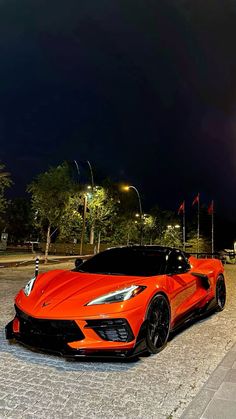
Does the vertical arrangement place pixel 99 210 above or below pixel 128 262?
above

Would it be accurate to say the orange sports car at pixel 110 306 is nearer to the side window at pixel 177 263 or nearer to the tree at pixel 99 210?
the side window at pixel 177 263

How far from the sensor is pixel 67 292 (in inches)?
184

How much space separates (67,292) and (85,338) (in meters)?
0.73

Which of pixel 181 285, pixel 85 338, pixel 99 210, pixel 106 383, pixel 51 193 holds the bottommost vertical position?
pixel 106 383

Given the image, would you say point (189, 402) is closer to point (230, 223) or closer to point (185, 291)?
point (185, 291)

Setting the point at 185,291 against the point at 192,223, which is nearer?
the point at 185,291

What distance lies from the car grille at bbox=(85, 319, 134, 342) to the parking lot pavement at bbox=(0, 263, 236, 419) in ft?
1.25

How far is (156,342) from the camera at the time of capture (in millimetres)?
4816

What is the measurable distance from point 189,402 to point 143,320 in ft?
3.76

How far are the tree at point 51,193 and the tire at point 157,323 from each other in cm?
1685

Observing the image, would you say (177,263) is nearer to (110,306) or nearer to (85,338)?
(110,306)

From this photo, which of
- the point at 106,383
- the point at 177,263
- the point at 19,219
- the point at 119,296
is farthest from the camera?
the point at 19,219

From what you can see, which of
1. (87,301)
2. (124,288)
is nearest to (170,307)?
(124,288)

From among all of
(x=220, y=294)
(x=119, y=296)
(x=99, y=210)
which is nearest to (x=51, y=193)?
(x=220, y=294)
